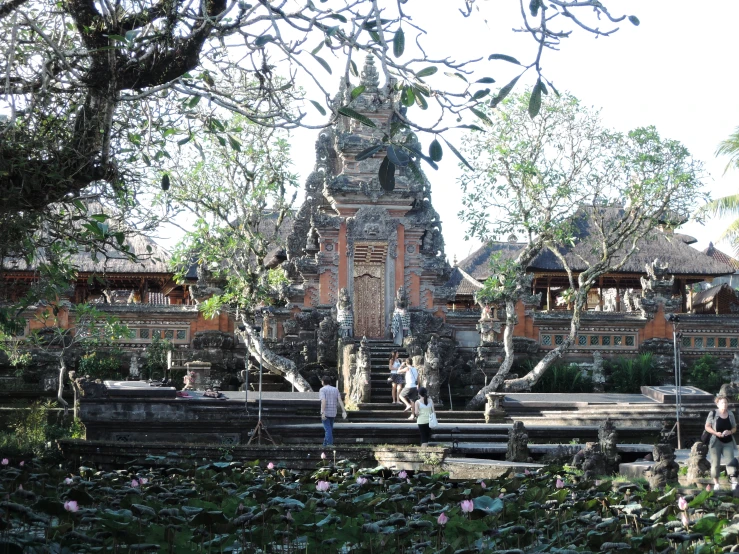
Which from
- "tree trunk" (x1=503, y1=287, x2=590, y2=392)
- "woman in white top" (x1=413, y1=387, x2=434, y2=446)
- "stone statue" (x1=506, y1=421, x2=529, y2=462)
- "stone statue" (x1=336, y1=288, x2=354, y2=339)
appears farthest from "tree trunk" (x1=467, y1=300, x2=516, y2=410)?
"stone statue" (x1=506, y1=421, x2=529, y2=462)

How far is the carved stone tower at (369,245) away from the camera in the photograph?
24.8m

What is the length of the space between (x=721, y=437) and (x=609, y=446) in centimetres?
209

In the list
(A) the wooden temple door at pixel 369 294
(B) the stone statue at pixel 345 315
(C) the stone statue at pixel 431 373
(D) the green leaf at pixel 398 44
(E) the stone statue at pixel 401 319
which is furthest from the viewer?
(A) the wooden temple door at pixel 369 294

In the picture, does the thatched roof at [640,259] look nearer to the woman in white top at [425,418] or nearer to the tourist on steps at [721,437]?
the woman in white top at [425,418]

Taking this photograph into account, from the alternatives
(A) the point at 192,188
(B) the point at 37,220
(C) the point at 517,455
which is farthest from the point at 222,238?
(B) the point at 37,220

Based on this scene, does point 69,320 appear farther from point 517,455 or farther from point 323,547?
point 323,547

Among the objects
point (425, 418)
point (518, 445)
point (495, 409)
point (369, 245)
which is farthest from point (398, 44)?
point (369, 245)

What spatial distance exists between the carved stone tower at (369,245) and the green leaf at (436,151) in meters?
18.5

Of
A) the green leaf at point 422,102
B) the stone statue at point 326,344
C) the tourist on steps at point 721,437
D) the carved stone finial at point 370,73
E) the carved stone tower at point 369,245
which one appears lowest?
the tourist on steps at point 721,437

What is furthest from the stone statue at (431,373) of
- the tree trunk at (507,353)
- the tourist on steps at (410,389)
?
the tree trunk at (507,353)

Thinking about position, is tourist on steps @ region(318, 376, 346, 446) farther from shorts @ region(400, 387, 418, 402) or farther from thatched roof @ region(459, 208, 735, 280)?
thatched roof @ region(459, 208, 735, 280)

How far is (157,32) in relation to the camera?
7730mm

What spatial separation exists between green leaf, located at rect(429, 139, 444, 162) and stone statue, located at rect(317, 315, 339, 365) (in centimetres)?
1772

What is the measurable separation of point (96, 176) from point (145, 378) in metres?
16.8
